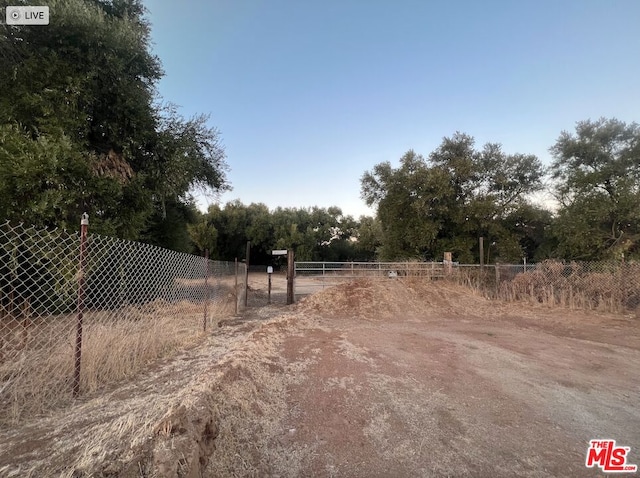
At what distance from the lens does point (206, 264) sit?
6023 mm

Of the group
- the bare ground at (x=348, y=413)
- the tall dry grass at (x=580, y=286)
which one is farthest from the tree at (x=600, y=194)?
the bare ground at (x=348, y=413)

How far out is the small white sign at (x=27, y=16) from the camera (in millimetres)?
6449

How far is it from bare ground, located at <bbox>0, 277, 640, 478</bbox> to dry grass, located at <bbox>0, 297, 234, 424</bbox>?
255 millimetres

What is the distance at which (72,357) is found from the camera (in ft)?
10.8

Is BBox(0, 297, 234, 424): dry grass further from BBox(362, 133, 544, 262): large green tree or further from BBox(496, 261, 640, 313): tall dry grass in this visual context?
BBox(362, 133, 544, 262): large green tree

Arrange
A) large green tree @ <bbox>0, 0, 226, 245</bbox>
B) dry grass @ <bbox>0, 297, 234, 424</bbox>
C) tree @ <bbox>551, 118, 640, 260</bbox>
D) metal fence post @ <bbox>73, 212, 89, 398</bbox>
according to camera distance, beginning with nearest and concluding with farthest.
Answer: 1. dry grass @ <bbox>0, 297, 234, 424</bbox>
2. metal fence post @ <bbox>73, 212, 89, 398</bbox>
3. large green tree @ <bbox>0, 0, 226, 245</bbox>
4. tree @ <bbox>551, 118, 640, 260</bbox>

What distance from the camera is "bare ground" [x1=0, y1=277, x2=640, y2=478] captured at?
210 centimetres

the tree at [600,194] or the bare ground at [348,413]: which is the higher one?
the tree at [600,194]

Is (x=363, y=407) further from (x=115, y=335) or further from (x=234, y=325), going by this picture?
(x=234, y=325)

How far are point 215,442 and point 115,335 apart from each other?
7.76ft

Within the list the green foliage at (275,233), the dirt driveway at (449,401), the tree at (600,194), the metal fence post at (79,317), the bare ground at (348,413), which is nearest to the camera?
the bare ground at (348,413)

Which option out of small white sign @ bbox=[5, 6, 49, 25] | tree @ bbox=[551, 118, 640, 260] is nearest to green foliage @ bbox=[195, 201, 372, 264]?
tree @ bbox=[551, 118, 640, 260]

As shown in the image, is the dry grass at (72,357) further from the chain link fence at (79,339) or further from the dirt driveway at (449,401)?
the dirt driveway at (449,401)

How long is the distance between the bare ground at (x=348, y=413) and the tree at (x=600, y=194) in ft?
35.2
